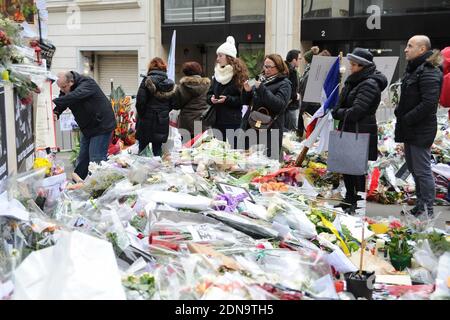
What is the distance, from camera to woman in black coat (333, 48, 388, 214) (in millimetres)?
5469

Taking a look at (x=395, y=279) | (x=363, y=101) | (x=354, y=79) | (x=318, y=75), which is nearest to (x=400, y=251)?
(x=395, y=279)

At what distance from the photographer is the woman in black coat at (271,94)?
6.09 m

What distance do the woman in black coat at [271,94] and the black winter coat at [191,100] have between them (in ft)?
3.39

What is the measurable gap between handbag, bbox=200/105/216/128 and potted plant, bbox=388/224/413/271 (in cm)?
330

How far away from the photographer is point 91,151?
656cm

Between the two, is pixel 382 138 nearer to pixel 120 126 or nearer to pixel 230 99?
pixel 230 99

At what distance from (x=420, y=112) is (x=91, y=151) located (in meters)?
3.75

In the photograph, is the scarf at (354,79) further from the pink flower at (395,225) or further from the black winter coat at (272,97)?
the pink flower at (395,225)

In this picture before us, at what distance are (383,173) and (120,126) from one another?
437cm

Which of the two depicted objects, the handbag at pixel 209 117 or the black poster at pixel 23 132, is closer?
the black poster at pixel 23 132

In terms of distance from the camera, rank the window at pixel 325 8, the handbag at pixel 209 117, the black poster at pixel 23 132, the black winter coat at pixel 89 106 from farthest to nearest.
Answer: the window at pixel 325 8
the handbag at pixel 209 117
the black winter coat at pixel 89 106
the black poster at pixel 23 132

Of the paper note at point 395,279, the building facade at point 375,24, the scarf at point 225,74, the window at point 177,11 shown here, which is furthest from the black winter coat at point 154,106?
the window at point 177,11

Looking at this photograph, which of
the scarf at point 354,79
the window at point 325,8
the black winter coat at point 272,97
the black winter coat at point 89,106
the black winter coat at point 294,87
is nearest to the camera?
the scarf at point 354,79
